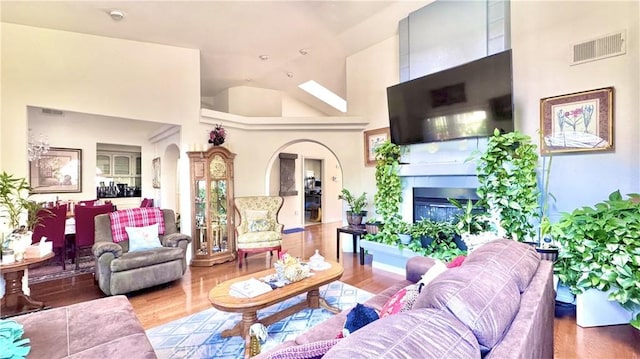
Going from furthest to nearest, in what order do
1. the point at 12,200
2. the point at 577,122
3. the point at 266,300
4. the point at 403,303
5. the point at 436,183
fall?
the point at 436,183 → the point at 12,200 → the point at 577,122 → the point at 266,300 → the point at 403,303

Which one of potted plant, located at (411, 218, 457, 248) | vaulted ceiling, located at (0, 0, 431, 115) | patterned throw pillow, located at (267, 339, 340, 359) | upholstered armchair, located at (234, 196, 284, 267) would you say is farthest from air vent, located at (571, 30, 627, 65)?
upholstered armchair, located at (234, 196, 284, 267)

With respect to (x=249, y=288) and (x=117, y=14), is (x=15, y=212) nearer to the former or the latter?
(x=117, y=14)

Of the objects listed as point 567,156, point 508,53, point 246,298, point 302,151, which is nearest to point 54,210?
point 246,298

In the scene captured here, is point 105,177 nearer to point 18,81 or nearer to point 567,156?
point 18,81

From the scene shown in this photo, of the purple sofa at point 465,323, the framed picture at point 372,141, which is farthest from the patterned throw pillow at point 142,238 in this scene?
the framed picture at point 372,141

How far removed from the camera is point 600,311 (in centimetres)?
243

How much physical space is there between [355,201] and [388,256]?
Answer: 1.10 m

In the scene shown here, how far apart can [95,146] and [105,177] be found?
26.4 inches

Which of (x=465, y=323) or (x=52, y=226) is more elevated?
(x=465, y=323)

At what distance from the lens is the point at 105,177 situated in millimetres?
6031

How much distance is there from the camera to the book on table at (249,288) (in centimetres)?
216

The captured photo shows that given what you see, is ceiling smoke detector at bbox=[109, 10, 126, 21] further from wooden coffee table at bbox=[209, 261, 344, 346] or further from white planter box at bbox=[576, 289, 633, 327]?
white planter box at bbox=[576, 289, 633, 327]

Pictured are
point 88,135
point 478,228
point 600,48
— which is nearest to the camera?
point 600,48

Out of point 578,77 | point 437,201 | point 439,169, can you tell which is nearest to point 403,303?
point 439,169
